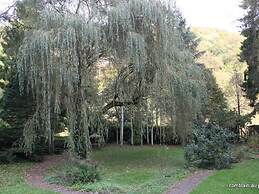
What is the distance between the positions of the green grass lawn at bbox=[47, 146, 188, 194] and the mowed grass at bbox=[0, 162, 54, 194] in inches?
44.7

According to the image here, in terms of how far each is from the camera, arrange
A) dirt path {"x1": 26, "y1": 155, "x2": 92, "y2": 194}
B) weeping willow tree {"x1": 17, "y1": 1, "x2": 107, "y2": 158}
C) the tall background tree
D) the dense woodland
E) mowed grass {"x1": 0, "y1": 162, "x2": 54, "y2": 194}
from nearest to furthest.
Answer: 1. mowed grass {"x1": 0, "y1": 162, "x2": 54, "y2": 194}
2. dirt path {"x1": 26, "y1": 155, "x2": 92, "y2": 194}
3. weeping willow tree {"x1": 17, "y1": 1, "x2": 107, "y2": 158}
4. the dense woodland
5. the tall background tree

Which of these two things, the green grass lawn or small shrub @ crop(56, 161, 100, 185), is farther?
small shrub @ crop(56, 161, 100, 185)

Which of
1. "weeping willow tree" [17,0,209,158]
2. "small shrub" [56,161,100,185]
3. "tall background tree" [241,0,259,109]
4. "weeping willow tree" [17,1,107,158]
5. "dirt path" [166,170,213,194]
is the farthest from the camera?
"tall background tree" [241,0,259,109]

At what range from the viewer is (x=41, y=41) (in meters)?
12.1

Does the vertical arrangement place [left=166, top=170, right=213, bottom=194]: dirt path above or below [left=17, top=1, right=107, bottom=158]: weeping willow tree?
below

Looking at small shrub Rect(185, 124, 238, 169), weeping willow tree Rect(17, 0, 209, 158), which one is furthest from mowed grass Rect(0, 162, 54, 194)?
small shrub Rect(185, 124, 238, 169)

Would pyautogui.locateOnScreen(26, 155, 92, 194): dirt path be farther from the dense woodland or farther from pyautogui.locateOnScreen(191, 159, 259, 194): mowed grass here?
pyautogui.locateOnScreen(191, 159, 259, 194): mowed grass

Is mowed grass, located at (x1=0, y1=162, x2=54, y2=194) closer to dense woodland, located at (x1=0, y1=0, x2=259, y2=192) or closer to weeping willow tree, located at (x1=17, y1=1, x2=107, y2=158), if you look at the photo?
dense woodland, located at (x1=0, y1=0, x2=259, y2=192)

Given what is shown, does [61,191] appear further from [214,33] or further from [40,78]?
[214,33]

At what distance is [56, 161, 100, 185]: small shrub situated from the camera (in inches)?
458

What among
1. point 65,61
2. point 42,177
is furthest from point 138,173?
point 65,61

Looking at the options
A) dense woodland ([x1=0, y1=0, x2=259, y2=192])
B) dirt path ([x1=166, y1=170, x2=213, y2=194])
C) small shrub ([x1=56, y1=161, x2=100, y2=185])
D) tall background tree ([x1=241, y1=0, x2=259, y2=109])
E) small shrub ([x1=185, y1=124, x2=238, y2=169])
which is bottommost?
dirt path ([x1=166, y1=170, x2=213, y2=194])

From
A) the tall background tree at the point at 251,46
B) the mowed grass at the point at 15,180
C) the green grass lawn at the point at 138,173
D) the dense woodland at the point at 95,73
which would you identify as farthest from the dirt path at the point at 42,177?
the tall background tree at the point at 251,46

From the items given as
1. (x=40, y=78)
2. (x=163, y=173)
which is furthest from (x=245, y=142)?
(x=40, y=78)
